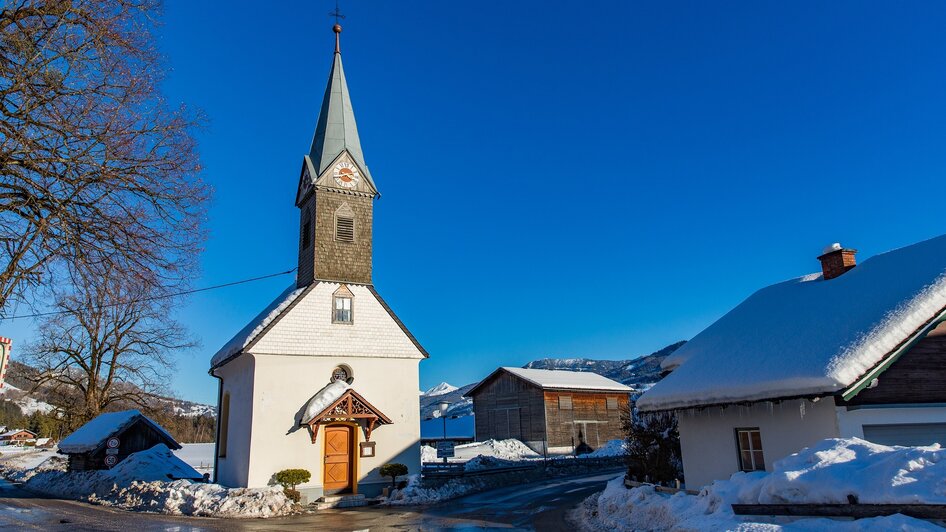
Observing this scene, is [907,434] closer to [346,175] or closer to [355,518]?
[355,518]

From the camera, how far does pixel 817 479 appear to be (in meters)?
9.18

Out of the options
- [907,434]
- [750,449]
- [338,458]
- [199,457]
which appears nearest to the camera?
[907,434]

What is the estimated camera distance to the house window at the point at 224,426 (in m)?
24.3

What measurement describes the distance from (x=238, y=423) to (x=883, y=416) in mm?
19973

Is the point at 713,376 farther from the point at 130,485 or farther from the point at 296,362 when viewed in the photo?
the point at 130,485

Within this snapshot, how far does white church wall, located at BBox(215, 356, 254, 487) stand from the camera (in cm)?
2108

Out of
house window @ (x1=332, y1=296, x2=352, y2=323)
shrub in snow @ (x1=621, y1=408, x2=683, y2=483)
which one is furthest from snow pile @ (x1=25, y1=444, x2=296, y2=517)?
shrub in snow @ (x1=621, y1=408, x2=683, y2=483)

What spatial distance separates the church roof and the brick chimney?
17.3 m

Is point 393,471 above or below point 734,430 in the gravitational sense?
below

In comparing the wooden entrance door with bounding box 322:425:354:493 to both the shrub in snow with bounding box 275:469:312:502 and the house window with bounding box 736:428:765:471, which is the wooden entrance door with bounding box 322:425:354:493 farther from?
the house window with bounding box 736:428:765:471

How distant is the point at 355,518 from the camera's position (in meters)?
17.6

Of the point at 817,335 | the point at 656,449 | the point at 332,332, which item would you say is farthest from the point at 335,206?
the point at 817,335

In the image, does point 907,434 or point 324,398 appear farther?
point 324,398

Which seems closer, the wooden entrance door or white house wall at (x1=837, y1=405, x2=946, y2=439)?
white house wall at (x1=837, y1=405, x2=946, y2=439)
